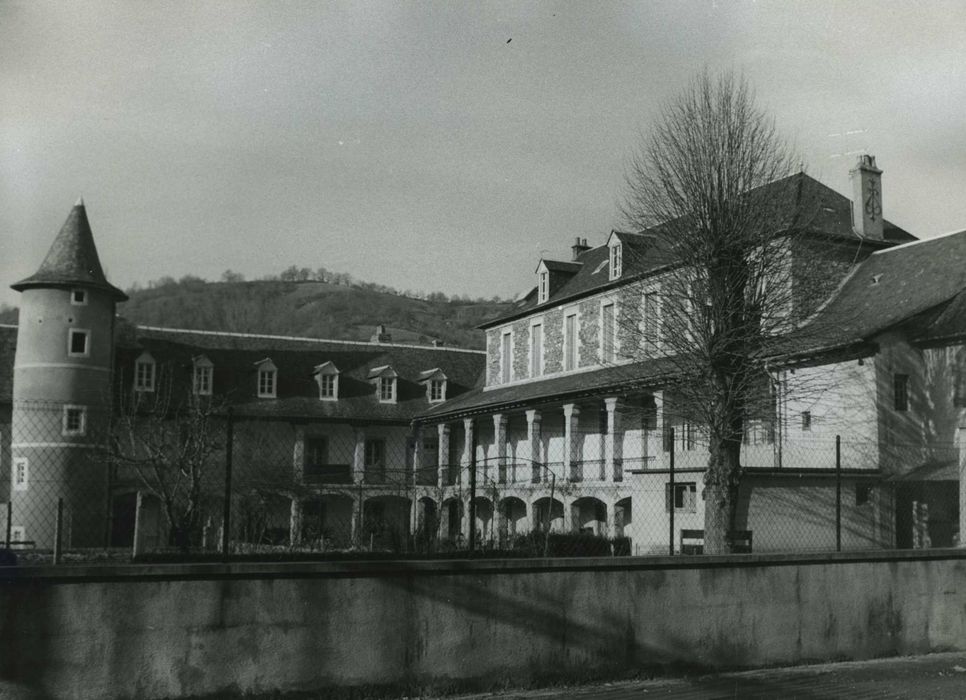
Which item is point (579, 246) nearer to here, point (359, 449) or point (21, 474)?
point (359, 449)

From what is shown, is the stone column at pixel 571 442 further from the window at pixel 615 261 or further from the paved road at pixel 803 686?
the paved road at pixel 803 686

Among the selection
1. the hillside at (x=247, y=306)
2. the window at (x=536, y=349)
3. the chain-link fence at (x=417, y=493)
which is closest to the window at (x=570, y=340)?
the window at (x=536, y=349)

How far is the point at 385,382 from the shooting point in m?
52.2

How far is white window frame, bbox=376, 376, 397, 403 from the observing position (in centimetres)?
5184

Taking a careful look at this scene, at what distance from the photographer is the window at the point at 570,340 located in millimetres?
44125

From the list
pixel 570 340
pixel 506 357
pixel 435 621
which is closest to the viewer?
pixel 435 621

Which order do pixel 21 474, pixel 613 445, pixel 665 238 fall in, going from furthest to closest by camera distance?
pixel 21 474, pixel 613 445, pixel 665 238

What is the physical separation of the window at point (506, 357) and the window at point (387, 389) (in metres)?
5.72

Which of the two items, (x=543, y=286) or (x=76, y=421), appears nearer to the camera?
(x=76, y=421)

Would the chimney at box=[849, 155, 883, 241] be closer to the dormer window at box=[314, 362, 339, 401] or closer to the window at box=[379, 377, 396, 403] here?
the window at box=[379, 377, 396, 403]

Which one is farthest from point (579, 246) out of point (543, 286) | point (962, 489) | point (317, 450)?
point (962, 489)

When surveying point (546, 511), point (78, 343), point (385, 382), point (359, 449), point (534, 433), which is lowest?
point (546, 511)

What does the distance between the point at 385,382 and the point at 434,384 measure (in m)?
2.72

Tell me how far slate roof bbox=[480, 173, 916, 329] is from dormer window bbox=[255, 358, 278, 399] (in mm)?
10413
